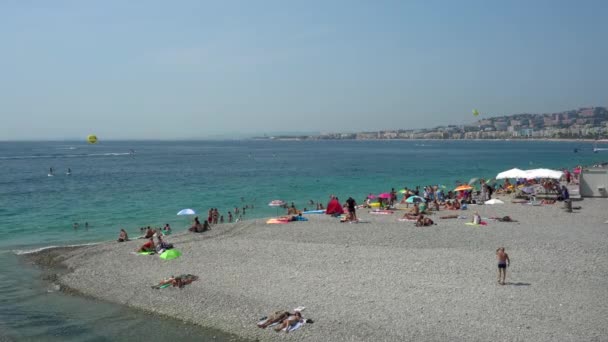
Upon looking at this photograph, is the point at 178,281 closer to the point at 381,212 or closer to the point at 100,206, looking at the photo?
the point at 381,212

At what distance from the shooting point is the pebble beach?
10781 millimetres

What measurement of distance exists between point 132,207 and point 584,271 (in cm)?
2749

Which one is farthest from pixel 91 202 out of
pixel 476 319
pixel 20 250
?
pixel 476 319

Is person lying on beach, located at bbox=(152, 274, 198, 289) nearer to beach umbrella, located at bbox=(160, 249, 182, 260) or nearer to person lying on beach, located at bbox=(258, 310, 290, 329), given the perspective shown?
beach umbrella, located at bbox=(160, 249, 182, 260)

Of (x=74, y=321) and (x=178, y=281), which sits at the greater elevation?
(x=178, y=281)

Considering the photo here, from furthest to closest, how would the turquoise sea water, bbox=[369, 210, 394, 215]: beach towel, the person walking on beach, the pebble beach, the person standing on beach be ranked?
bbox=[369, 210, 394, 215]: beach towel → the person standing on beach → the person walking on beach → the turquoise sea water → the pebble beach

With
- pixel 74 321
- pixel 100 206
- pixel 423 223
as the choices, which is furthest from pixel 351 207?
pixel 100 206

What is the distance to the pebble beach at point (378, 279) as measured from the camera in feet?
35.4

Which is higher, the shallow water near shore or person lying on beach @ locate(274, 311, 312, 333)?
person lying on beach @ locate(274, 311, 312, 333)

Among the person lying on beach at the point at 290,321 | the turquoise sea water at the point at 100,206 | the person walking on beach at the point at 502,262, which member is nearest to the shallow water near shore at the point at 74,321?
the turquoise sea water at the point at 100,206

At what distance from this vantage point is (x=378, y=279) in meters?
13.8

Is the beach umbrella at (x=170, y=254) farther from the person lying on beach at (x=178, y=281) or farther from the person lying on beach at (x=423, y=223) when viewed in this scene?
the person lying on beach at (x=423, y=223)

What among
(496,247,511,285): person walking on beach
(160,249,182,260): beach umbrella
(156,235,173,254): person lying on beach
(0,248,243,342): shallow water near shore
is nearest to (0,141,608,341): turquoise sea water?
(0,248,243,342): shallow water near shore

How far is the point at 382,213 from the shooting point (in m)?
25.4
